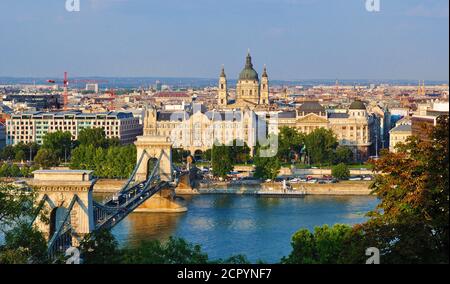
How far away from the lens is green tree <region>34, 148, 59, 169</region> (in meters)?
20.5

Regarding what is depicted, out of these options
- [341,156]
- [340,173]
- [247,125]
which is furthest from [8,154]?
[340,173]

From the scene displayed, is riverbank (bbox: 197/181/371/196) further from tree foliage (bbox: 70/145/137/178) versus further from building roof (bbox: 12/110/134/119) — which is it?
building roof (bbox: 12/110/134/119)

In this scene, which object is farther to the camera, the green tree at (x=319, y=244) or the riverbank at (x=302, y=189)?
the riverbank at (x=302, y=189)

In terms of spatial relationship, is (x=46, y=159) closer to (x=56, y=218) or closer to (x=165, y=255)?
(x=56, y=218)

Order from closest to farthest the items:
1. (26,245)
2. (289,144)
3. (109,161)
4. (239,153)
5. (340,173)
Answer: (26,245) → (340,173) → (109,161) → (239,153) → (289,144)

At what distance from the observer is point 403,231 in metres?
5.88

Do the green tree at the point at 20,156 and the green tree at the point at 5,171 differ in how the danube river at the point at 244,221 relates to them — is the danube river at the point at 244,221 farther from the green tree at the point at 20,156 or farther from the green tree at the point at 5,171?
the green tree at the point at 20,156

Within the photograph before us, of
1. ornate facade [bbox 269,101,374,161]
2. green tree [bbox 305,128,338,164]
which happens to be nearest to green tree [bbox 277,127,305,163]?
green tree [bbox 305,128,338,164]

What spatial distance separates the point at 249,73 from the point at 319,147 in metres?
10.7

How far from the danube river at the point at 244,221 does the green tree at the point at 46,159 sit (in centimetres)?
409

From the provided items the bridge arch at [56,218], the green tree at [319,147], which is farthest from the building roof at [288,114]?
the bridge arch at [56,218]

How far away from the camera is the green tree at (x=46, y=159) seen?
20500 mm

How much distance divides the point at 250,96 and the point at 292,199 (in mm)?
16212

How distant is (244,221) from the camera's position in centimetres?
1402
